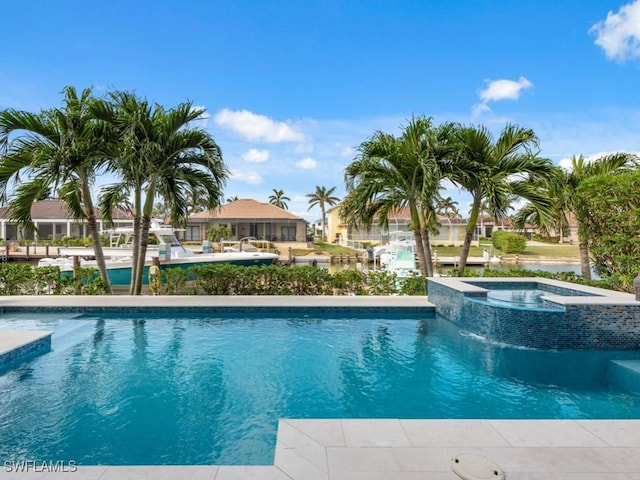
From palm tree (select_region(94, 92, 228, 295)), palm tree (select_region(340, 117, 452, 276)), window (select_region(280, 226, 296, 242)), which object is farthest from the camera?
window (select_region(280, 226, 296, 242))

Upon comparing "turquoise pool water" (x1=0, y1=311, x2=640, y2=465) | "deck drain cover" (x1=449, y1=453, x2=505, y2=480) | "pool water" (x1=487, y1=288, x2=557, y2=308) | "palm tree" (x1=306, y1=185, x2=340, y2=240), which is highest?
"palm tree" (x1=306, y1=185, x2=340, y2=240)

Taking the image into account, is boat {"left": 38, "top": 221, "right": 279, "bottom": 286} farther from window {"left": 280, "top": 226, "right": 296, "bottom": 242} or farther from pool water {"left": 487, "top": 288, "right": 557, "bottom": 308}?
window {"left": 280, "top": 226, "right": 296, "bottom": 242}

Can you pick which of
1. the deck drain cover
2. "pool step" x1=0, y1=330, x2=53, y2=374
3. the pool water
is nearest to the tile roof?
the pool water

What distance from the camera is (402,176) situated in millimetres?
11023

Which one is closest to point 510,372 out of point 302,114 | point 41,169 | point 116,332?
point 116,332

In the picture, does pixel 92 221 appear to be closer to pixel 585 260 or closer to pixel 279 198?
pixel 585 260

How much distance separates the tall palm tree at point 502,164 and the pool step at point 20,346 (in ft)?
32.2

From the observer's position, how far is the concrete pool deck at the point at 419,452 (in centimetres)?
289

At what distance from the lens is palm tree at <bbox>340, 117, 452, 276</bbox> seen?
416 inches

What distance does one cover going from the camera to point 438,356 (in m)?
6.75

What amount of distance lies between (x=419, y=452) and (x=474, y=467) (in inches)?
17.1

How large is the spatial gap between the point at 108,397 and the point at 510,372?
5484mm

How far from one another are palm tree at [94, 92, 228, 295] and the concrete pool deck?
7.73 meters

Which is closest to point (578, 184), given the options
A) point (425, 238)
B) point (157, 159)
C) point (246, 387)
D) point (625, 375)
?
point (425, 238)
